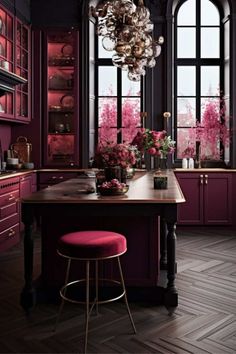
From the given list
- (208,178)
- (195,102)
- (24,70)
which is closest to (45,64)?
(24,70)

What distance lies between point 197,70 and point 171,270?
4648 millimetres

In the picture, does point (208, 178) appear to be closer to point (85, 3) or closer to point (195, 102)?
point (195, 102)

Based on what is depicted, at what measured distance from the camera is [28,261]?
332cm

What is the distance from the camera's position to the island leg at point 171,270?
334 cm

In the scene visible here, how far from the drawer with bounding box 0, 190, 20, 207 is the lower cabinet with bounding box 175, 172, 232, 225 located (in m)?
2.28

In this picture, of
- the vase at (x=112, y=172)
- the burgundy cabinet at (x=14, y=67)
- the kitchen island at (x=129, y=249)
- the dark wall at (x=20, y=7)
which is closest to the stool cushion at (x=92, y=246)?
the kitchen island at (x=129, y=249)

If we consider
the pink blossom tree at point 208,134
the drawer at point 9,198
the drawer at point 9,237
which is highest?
the pink blossom tree at point 208,134

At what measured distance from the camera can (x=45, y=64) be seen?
272 inches

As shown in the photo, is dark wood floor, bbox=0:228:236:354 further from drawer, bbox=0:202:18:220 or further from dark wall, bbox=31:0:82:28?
dark wall, bbox=31:0:82:28

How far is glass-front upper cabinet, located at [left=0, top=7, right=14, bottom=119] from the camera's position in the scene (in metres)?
5.80

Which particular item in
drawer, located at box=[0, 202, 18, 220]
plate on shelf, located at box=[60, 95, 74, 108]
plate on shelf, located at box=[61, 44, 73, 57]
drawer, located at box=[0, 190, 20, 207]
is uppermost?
plate on shelf, located at box=[61, 44, 73, 57]

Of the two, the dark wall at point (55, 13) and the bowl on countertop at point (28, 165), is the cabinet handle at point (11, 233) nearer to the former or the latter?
the bowl on countertop at point (28, 165)

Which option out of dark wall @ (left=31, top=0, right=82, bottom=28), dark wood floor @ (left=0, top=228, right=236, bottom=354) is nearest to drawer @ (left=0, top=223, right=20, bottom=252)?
dark wood floor @ (left=0, top=228, right=236, bottom=354)

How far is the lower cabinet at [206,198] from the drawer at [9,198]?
228cm
